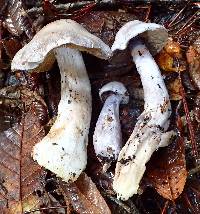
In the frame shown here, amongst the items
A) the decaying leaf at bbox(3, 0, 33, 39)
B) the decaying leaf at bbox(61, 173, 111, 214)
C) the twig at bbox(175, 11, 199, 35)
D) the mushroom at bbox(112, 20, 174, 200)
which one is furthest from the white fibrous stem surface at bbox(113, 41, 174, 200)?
the decaying leaf at bbox(3, 0, 33, 39)

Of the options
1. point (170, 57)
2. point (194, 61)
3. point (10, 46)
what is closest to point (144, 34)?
point (170, 57)

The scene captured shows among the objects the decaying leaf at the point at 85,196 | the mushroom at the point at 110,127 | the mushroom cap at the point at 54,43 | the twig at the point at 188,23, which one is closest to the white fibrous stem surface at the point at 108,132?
the mushroom at the point at 110,127

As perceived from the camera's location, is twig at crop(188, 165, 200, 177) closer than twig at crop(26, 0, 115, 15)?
Yes

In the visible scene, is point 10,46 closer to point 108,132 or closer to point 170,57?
point 108,132

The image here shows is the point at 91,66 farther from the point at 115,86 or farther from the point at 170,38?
the point at 170,38

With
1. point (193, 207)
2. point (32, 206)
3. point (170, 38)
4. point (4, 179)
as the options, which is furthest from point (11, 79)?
point (193, 207)

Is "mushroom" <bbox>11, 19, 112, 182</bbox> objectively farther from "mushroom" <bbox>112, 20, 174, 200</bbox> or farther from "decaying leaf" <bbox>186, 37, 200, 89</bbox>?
"decaying leaf" <bbox>186, 37, 200, 89</bbox>
